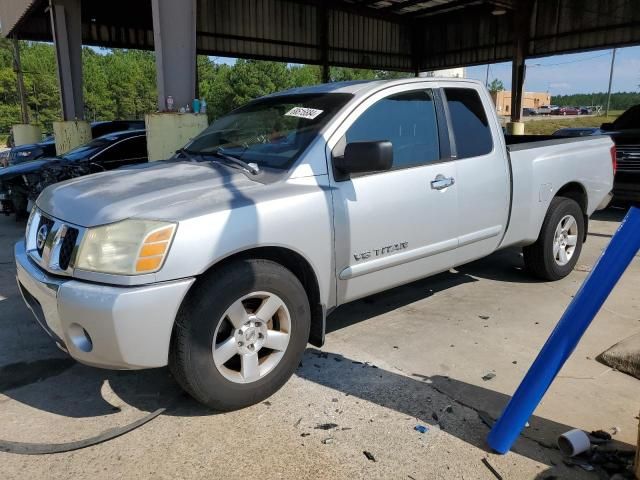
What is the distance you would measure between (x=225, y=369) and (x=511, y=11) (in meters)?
19.1

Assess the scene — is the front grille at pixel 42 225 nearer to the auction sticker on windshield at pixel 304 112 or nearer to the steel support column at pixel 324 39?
the auction sticker on windshield at pixel 304 112

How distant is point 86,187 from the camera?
3.13 meters

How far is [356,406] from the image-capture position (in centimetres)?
296

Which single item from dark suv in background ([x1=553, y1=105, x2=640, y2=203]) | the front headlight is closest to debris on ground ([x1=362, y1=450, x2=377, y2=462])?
the front headlight

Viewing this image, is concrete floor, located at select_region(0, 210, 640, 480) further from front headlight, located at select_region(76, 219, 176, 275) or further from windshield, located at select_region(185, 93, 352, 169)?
windshield, located at select_region(185, 93, 352, 169)

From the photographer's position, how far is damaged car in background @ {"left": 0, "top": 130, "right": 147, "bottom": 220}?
7.88 meters

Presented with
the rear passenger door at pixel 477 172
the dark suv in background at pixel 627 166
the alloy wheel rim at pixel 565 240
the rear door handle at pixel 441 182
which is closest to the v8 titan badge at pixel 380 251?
the rear door handle at pixel 441 182

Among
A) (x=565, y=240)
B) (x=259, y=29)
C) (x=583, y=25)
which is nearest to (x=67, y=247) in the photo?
(x=565, y=240)

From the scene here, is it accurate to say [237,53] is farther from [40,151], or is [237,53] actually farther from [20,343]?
[20,343]


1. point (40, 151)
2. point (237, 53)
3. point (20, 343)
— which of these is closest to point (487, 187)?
point (20, 343)

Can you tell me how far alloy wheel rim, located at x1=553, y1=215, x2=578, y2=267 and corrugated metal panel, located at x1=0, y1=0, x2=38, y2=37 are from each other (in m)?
14.7

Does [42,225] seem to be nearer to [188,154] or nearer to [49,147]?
[188,154]

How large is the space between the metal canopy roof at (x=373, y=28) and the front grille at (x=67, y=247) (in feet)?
46.8

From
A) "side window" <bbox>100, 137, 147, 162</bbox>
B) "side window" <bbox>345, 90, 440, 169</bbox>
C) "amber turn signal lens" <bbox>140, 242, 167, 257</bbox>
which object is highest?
"side window" <bbox>345, 90, 440, 169</bbox>
